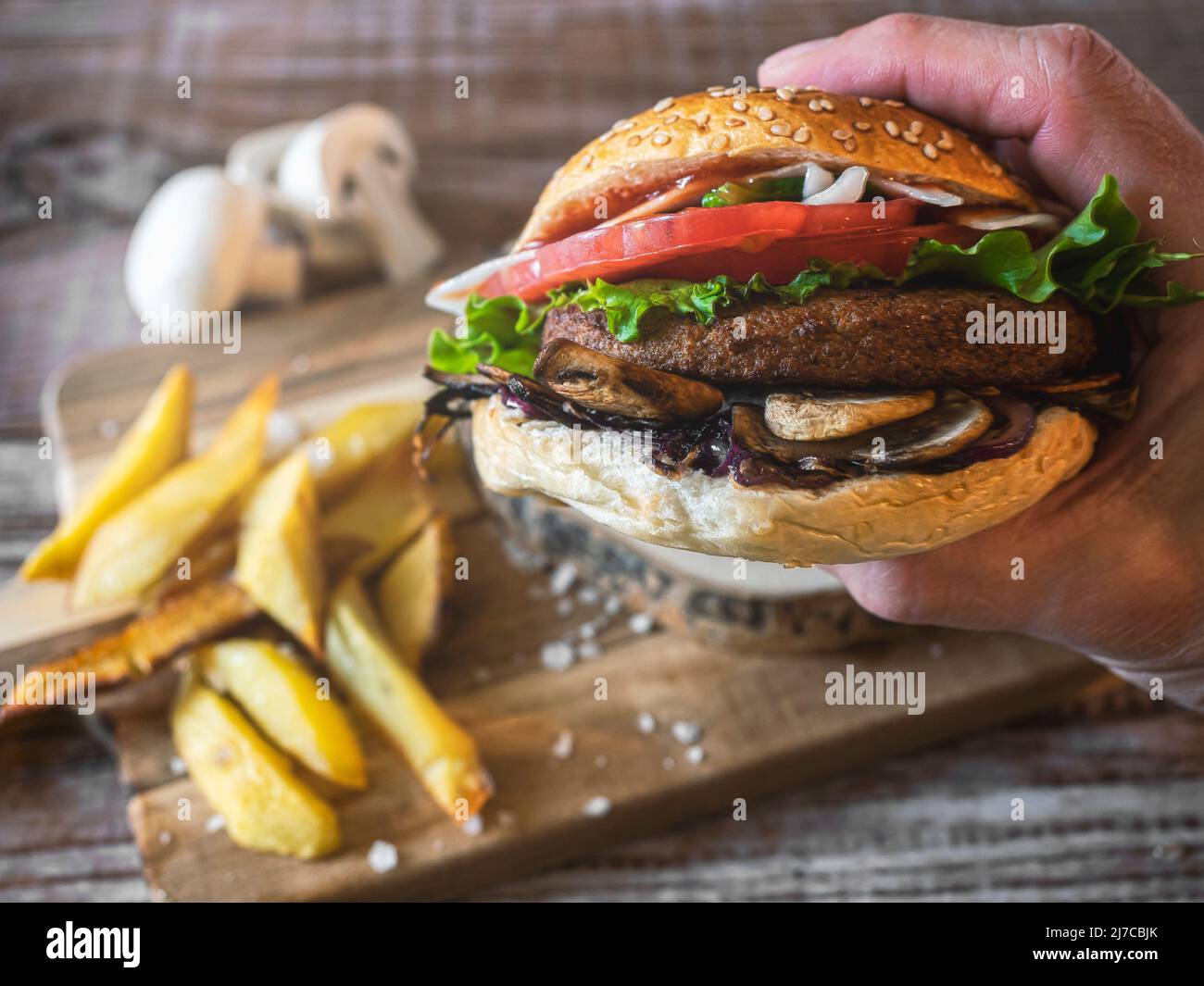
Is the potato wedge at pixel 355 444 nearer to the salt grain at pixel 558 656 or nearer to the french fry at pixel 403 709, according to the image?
the french fry at pixel 403 709

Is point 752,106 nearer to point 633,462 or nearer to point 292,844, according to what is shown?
point 633,462

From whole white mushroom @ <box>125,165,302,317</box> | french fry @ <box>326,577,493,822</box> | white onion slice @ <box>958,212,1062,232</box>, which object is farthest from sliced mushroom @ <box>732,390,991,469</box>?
whole white mushroom @ <box>125,165,302,317</box>

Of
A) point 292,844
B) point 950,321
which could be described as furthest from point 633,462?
point 292,844

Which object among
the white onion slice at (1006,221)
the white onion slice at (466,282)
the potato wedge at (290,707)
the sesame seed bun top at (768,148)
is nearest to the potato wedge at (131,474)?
the potato wedge at (290,707)

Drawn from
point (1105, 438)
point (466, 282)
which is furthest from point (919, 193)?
point (466, 282)

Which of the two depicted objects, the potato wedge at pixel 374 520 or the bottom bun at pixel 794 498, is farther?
the potato wedge at pixel 374 520

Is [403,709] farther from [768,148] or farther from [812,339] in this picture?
[768,148]
